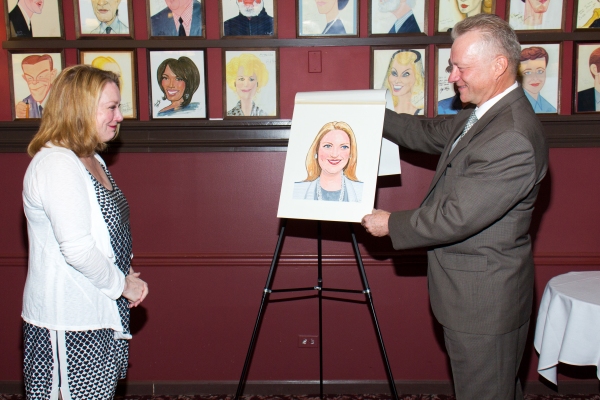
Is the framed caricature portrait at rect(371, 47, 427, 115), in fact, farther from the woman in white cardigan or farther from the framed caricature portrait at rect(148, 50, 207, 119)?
the woman in white cardigan

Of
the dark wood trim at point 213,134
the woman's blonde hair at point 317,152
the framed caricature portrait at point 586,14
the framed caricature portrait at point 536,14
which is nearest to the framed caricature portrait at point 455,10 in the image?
the framed caricature portrait at point 536,14

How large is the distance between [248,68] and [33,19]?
45.7 inches

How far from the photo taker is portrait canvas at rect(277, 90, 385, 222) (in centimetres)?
239

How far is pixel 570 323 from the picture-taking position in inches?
88.0

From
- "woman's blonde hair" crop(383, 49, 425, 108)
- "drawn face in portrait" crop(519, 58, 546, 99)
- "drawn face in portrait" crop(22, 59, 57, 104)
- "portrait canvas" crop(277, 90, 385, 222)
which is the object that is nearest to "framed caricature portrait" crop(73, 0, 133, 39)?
"drawn face in portrait" crop(22, 59, 57, 104)

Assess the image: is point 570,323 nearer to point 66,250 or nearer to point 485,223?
point 485,223

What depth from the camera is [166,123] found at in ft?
9.81

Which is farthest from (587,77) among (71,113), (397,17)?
(71,113)

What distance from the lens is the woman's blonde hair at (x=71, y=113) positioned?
6.05 feet

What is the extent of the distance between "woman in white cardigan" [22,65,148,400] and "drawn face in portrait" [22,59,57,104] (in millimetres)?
1265

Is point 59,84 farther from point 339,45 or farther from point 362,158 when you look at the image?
point 339,45

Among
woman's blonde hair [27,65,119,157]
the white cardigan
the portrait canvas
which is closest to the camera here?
the white cardigan

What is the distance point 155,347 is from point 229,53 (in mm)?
1698

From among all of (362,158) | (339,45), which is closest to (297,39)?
(339,45)
